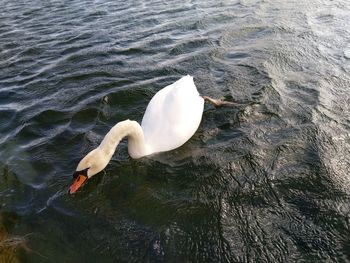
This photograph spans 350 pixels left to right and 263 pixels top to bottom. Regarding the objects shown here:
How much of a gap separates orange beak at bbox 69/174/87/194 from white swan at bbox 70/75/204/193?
16 centimetres

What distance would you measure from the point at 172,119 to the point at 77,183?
5.96 ft

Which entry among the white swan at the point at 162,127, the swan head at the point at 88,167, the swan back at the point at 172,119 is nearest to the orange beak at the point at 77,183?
the swan head at the point at 88,167

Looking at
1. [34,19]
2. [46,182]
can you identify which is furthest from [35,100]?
[34,19]

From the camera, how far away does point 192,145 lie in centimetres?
656

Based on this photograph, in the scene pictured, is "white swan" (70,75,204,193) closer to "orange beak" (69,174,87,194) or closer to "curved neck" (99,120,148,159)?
"curved neck" (99,120,148,159)

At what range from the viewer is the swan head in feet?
18.0

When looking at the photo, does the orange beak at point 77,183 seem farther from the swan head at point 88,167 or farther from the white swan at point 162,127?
the white swan at point 162,127

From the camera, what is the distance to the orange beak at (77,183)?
17.9 ft

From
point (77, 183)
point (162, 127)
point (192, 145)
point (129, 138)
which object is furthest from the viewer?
point (192, 145)

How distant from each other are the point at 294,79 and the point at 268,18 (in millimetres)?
3733

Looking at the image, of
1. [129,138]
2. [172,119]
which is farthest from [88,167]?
[172,119]

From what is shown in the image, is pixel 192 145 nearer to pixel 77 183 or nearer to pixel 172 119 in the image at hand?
pixel 172 119

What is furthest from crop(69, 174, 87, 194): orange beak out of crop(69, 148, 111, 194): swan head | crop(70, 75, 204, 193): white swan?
crop(70, 75, 204, 193): white swan

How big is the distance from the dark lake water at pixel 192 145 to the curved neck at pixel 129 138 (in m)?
0.19
